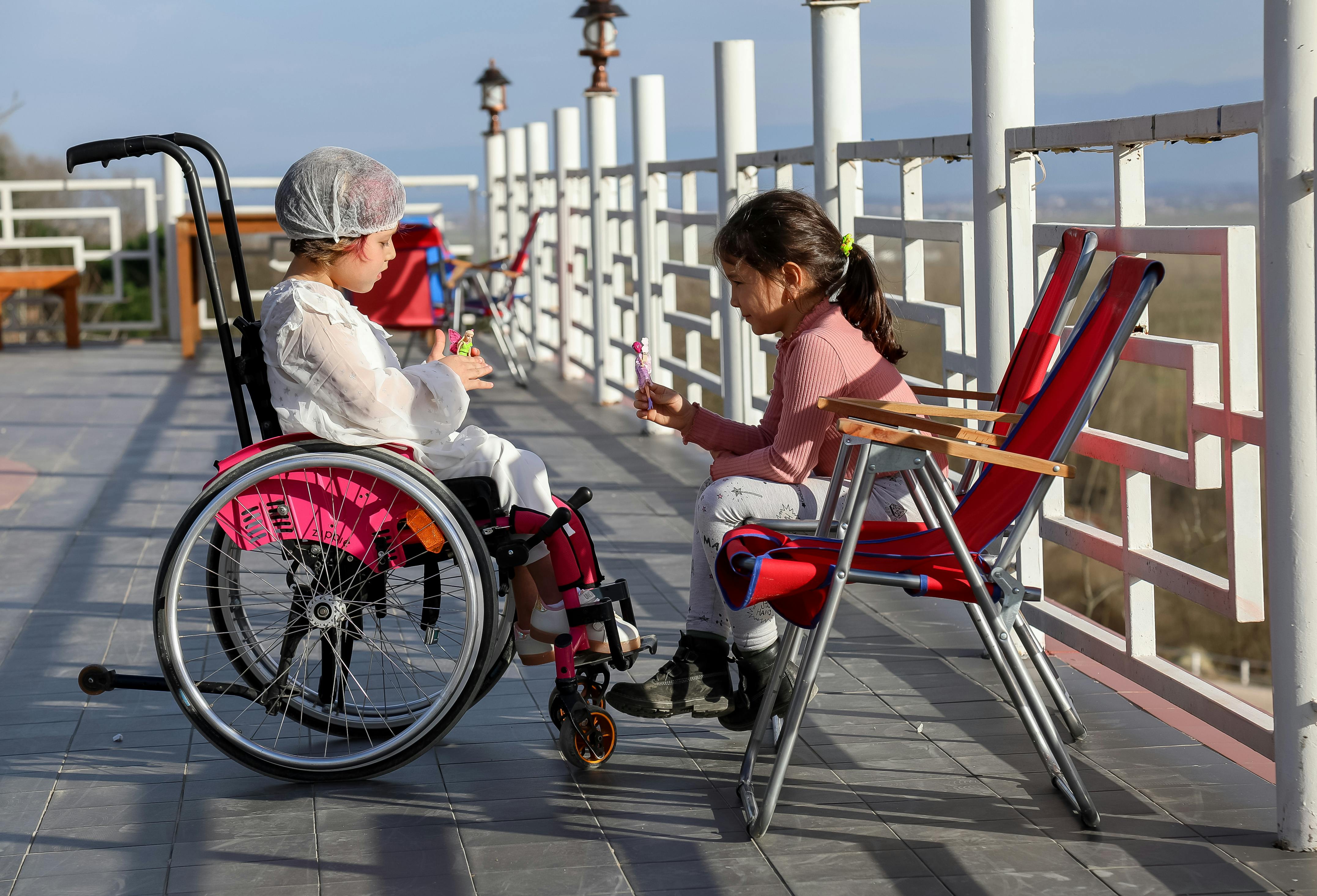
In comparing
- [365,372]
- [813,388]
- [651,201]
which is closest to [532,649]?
[365,372]

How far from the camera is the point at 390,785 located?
259cm

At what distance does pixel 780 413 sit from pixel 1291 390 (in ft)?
3.20

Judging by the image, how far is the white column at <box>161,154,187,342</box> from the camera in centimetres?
1194

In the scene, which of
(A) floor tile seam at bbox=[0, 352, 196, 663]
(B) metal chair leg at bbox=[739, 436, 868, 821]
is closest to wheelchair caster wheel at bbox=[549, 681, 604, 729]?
(B) metal chair leg at bbox=[739, 436, 868, 821]

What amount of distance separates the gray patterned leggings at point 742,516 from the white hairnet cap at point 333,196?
804 millimetres

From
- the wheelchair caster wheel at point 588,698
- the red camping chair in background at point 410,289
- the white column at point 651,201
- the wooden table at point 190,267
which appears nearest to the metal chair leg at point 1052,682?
the wheelchair caster wheel at point 588,698

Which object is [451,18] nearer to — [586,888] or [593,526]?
[593,526]

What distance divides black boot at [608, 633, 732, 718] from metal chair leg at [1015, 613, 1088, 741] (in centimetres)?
55

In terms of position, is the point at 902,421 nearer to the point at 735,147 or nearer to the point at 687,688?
the point at 687,688

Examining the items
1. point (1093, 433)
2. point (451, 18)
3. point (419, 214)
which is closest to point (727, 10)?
point (419, 214)

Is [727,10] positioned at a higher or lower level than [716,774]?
higher

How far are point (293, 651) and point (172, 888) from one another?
590mm

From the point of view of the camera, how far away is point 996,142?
316 cm

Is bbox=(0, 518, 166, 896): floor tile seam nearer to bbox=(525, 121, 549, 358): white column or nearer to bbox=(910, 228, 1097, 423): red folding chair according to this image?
bbox=(910, 228, 1097, 423): red folding chair
